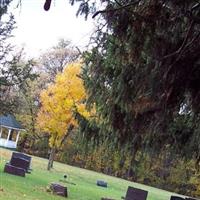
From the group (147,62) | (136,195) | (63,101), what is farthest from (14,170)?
(147,62)

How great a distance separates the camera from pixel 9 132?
196 ft

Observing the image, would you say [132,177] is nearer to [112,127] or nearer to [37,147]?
[37,147]

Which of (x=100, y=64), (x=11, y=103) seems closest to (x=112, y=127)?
(x=100, y=64)

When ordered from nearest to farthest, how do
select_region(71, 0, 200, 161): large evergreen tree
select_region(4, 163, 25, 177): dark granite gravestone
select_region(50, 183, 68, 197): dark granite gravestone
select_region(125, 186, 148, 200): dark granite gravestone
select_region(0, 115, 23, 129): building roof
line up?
1. select_region(71, 0, 200, 161): large evergreen tree
2. select_region(50, 183, 68, 197): dark granite gravestone
3. select_region(125, 186, 148, 200): dark granite gravestone
4. select_region(4, 163, 25, 177): dark granite gravestone
5. select_region(0, 115, 23, 129): building roof

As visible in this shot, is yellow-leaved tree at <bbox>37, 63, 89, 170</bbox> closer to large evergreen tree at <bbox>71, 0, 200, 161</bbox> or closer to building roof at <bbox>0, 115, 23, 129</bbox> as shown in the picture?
building roof at <bbox>0, 115, 23, 129</bbox>

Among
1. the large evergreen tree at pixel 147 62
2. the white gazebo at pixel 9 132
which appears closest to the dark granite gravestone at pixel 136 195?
the large evergreen tree at pixel 147 62

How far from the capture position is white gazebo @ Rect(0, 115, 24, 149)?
5916 centimetres

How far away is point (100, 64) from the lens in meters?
Result: 7.41

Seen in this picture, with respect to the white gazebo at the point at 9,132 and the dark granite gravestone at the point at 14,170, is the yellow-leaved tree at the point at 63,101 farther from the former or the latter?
the white gazebo at the point at 9,132

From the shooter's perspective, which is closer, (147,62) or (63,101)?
(147,62)

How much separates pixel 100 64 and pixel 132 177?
158 ft

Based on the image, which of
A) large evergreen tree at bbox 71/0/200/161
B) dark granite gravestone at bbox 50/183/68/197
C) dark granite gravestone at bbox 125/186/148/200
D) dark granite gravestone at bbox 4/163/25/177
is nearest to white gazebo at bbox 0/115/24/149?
dark granite gravestone at bbox 4/163/25/177

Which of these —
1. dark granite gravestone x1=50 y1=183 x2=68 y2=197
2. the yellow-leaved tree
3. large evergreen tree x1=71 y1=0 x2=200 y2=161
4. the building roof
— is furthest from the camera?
the building roof

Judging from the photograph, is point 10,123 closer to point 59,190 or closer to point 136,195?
point 59,190
